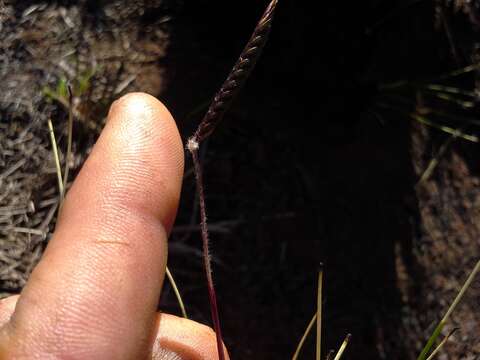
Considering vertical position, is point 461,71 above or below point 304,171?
above

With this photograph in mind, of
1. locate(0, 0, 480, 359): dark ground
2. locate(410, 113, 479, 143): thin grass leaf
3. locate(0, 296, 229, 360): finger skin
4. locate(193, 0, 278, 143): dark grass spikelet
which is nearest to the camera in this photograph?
locate(193, 0, 278, 143): dark grass spikelet

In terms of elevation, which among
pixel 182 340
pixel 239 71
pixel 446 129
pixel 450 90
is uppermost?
pixel 239 71

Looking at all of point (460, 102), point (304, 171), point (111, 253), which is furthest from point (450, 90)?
point (111, 253)

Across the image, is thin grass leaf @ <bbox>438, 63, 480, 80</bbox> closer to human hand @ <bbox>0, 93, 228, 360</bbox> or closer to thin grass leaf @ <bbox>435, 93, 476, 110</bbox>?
thin grass leaf @ <bbox>435, 93, 476, 110</bbox>

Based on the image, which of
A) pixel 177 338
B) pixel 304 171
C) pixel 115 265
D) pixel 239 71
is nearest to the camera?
pixel 239 71

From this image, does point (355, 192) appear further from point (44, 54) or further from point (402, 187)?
point (44, 54)

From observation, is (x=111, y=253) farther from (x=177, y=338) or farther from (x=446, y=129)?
(x=446, y=129)

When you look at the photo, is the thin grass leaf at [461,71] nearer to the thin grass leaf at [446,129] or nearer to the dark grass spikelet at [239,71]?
the thin grass leaf at [446,129]

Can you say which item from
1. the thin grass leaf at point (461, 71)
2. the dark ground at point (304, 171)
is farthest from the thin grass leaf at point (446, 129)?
the thin grass leaf at point (461, 71)

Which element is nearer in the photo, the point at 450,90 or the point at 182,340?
the point at 182,340

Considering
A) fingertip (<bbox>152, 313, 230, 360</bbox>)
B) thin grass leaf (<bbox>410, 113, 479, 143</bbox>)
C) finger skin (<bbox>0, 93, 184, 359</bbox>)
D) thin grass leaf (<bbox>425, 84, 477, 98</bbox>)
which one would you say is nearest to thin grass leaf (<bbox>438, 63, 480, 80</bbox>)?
thin grass leaf (<bbox>425, 84, 477, 98</bbox>)
